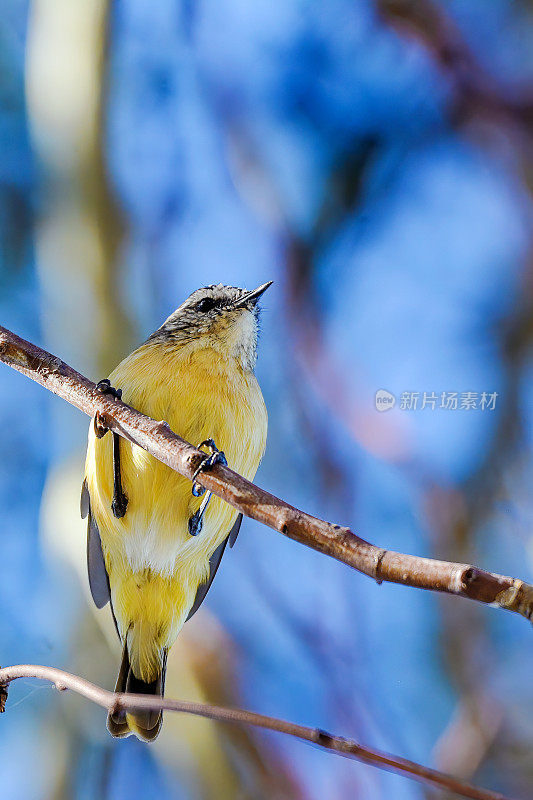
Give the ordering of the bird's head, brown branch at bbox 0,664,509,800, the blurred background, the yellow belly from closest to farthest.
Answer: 1. brown branch at bbox 0,664,509,800
2. the yellow belly
3. the bird's head
4. the blurred background

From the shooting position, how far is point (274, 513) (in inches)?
22.9

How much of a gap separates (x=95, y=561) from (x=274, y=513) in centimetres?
79

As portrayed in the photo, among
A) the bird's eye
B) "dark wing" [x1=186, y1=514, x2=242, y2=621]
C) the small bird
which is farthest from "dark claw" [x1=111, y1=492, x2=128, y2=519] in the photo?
the bird's eye

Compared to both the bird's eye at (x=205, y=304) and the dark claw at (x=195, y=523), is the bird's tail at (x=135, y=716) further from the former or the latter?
the bird's eye at (x=205, y=304)

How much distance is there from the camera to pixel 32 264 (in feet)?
5.57

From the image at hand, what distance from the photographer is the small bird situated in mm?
1117

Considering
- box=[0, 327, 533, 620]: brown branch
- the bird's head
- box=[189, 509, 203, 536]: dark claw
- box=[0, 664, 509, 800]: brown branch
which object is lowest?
box=[0, 664, 509, 800]: brown branch

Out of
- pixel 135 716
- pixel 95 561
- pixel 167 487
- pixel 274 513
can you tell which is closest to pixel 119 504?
pixel 167 487

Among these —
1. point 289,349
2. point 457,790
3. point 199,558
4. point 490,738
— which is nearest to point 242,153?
point 289,349

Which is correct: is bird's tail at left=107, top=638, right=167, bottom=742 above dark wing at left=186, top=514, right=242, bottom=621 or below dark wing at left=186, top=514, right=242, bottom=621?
below

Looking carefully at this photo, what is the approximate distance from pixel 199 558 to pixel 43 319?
2.31ft

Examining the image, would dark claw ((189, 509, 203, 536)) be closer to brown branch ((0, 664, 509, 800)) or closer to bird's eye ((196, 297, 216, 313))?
bird's eye ((196, 297, 216, 313))

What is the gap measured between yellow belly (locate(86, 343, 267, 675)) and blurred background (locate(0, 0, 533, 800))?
28 centimetres

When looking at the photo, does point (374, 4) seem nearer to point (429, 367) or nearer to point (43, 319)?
point (429, 367)
